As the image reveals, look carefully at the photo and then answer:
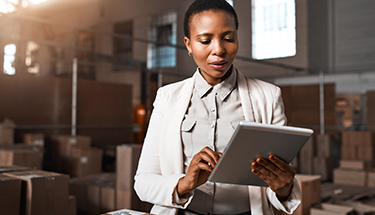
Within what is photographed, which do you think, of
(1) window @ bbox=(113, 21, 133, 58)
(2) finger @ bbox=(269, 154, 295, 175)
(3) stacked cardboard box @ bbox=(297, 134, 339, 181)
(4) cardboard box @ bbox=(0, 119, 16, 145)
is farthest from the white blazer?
(1) window @ bbox=(113, 21, 133, 58)

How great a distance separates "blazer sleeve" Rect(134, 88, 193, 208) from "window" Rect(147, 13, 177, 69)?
7.69 m

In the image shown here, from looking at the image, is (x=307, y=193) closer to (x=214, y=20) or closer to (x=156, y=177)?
(x=156, y=177)

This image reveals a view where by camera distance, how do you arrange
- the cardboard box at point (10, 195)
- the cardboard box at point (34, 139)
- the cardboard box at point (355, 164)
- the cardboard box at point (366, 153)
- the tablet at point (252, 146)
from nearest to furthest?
the tablet at point (252, 146)
the cardboard box at point (10, 195)
the cardboard box at point (34, 139)
the cardboard box at point (355, 164)
the cardboard box at point (366, 153)

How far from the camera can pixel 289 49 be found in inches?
293

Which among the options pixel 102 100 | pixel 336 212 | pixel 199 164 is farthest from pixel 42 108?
pixel 199 164

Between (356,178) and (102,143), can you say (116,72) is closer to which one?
(102,143)

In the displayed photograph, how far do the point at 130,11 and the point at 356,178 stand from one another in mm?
6954

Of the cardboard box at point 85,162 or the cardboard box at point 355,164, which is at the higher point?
the cardboard box at point 85,162

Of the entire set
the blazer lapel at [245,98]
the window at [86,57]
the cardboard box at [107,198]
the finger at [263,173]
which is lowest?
the cardboard box at [107,198]

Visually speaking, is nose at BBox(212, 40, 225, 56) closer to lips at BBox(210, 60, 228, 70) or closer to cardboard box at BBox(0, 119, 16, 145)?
lips at BBox(210, 60, 228, 70)

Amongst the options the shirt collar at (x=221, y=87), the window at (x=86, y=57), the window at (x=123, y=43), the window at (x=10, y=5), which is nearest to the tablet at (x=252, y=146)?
the shirt collar at (x=221, y=87)

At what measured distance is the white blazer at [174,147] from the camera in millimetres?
928

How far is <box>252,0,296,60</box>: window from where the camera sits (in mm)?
6223

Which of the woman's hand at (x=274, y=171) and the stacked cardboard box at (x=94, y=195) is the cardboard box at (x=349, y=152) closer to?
the stacked cardboard box at (x=94, y=195)
